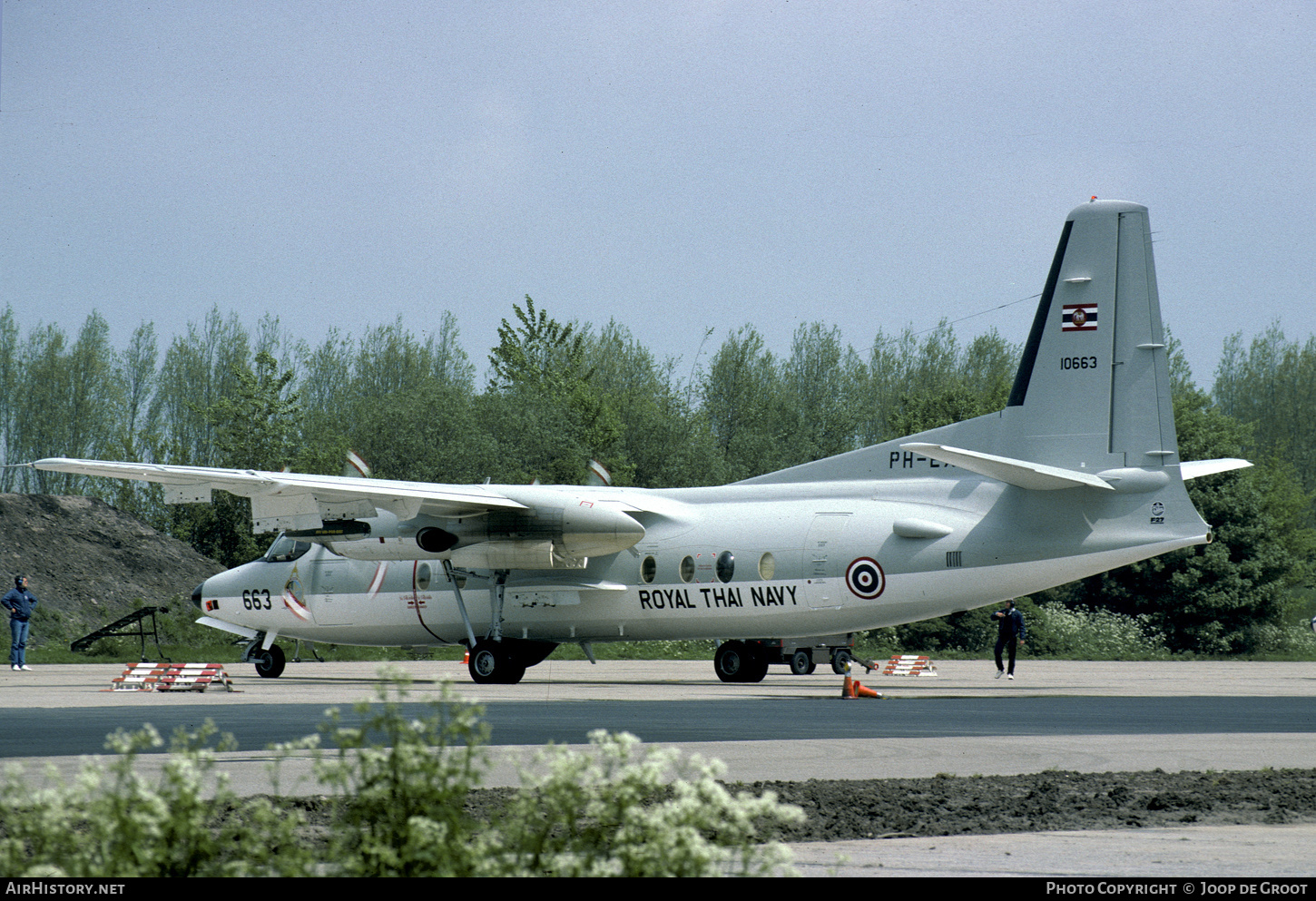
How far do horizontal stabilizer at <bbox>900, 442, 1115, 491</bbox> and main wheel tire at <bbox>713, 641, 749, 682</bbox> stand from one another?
6.80m

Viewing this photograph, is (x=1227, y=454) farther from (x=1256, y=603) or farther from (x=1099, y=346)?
(x=1099, y=346)

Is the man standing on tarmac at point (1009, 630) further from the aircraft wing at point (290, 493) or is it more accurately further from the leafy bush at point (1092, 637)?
the leafy bush at point (1092, 637)

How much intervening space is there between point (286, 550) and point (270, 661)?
2387 mm

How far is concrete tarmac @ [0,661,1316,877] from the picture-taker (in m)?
6.41

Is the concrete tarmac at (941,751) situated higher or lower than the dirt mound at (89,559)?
lower

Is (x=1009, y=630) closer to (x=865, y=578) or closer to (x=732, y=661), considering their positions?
(x=732, y=661)

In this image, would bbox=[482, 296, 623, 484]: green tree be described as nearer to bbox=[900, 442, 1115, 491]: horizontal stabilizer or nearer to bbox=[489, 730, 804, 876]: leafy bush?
bbox=[900, 442, 1115, 491]: horizontal stabilizer

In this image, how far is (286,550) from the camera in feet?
93.6

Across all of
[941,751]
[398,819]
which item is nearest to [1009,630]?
[941,751]

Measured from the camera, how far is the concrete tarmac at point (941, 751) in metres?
6.41

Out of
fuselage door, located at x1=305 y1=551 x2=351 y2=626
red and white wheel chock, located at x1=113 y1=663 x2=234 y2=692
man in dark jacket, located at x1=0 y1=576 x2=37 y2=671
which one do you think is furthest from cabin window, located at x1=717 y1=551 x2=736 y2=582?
man in dark jacket, located at x1=0 y1=576 x2=37 y2=671

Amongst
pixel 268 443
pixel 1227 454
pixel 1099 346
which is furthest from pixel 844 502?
pixel 268 443

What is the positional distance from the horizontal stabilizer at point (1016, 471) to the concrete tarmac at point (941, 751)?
3505 millimetres

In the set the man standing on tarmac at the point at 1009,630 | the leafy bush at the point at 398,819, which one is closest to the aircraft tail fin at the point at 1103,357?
the man standing on tarmac at the point at 1009,630
